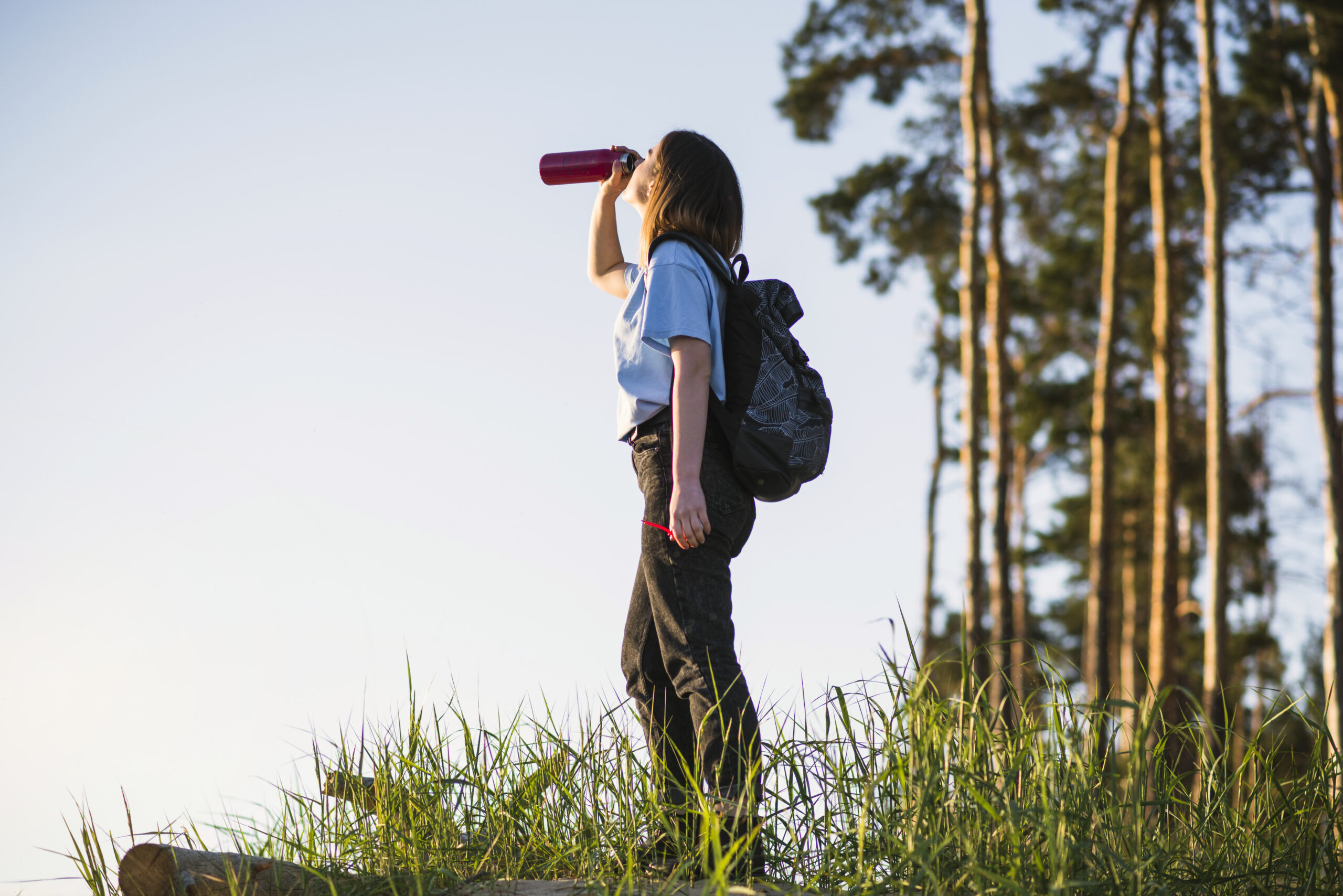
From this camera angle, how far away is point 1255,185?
42.7ft

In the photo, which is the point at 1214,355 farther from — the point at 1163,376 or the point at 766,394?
the point at 766,394

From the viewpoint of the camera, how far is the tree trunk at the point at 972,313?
37.3 ft

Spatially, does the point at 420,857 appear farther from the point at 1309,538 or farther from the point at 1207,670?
the point at 1309,538

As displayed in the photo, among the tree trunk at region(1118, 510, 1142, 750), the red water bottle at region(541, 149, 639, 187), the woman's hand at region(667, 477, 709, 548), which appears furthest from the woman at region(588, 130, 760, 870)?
the tree trunk at region(1118, 510, 1142, 750)

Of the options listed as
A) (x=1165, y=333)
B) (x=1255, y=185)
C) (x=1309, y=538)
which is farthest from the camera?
(x=1309, y=538)

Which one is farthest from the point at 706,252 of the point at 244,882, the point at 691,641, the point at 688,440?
the point at 244,882

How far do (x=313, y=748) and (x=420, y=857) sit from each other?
52 centimetres

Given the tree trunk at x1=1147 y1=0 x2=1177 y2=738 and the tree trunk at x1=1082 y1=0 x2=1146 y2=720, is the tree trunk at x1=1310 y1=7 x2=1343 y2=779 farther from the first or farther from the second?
the tree trunk at x1=1082 y1=0 x2=1146 y2=720

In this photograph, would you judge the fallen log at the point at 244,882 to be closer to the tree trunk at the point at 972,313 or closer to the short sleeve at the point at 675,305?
the short sleeve at the point at 675,305

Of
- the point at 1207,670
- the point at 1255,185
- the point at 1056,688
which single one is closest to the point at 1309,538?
the point at 1255,185

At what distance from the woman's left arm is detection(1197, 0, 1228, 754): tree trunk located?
8.85m

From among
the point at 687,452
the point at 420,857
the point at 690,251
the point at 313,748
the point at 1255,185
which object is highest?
the point at 1255,185

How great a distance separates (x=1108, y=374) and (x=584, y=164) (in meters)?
10.0

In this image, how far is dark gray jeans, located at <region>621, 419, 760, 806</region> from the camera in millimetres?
2402
